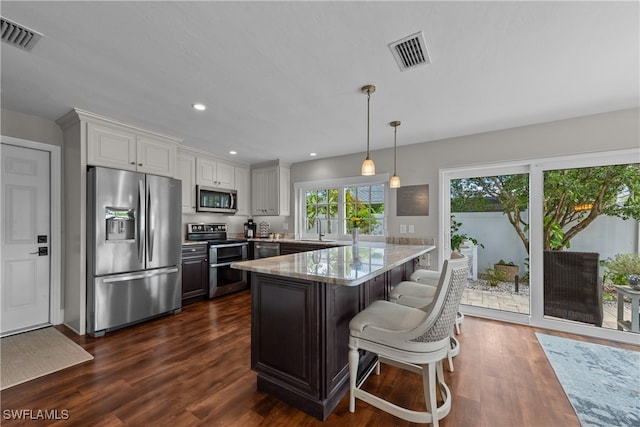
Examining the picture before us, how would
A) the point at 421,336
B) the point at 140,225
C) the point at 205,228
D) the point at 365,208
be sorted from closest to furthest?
the point at 421,336
the point at 140,225
the point at 365,208
the point at 205,228

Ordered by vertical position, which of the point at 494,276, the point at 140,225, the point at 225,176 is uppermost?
the point at 225,176

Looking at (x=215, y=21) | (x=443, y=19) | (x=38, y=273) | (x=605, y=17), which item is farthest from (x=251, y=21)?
(x=38, y=273)

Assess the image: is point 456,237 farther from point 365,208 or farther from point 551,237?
point 365,208

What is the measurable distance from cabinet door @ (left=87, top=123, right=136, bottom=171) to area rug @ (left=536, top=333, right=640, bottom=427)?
4596 mm

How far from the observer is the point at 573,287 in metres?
3.08

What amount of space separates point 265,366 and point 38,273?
3.06m

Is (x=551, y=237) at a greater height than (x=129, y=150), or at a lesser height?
lesser

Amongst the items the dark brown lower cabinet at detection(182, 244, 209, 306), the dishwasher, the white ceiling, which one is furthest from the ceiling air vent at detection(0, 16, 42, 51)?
the dishwasher

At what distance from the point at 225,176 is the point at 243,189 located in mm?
478

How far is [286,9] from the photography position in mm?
1463

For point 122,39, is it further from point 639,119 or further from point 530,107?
point 639,119

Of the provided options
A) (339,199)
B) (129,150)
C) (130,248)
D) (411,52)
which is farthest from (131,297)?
(411,52)

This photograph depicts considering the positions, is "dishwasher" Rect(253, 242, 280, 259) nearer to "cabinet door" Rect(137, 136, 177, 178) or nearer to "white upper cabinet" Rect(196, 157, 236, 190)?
"white upper cabinet" Rect(196, 157, 236, 190)

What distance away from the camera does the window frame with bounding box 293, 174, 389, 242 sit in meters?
4.32
